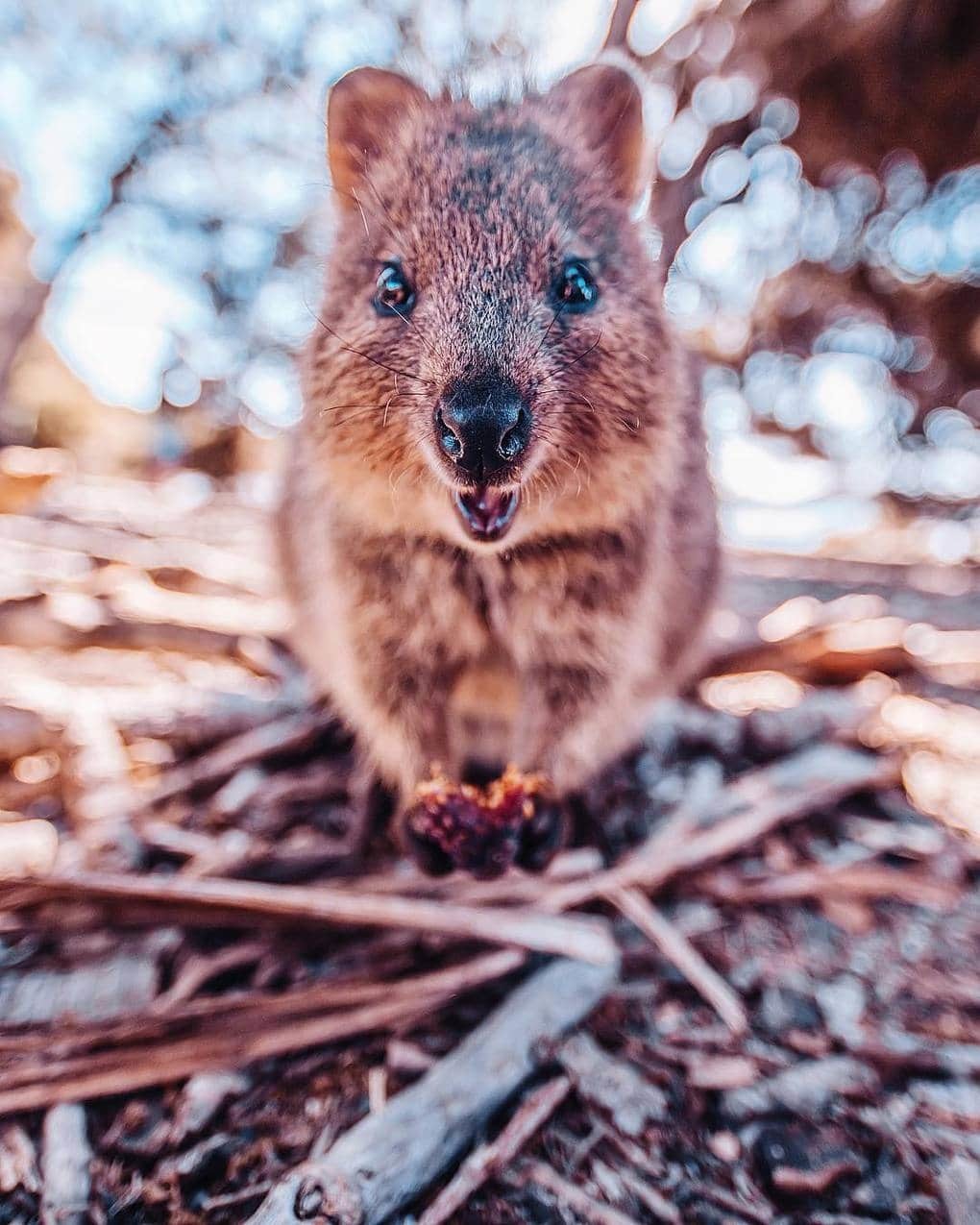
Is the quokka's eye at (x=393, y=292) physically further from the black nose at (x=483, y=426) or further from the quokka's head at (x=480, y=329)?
the black nose at (x=483, y=426)

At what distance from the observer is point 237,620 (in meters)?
4.28

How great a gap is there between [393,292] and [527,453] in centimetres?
70

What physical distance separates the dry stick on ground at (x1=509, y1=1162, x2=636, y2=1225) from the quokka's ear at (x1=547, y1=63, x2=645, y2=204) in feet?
8.94

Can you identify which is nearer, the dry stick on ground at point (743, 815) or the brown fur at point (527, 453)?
the brown fur at point (527, 453)

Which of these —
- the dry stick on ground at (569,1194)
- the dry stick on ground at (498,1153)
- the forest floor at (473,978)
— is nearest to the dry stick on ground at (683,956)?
the forest floor at (473,978)

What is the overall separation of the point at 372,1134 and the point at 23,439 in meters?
9.28

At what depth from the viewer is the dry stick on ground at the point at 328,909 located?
1894 millimetres

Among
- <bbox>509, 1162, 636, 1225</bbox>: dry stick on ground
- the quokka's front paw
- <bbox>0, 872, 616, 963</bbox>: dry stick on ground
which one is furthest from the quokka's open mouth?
<bbox>509, 1162, 636, 1225</bbox>: dry stick on ground

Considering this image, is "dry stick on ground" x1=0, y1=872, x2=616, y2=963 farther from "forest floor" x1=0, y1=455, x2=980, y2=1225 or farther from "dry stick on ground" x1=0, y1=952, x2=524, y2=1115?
"dry stick on ground" x1=0, y1=952, x2=524, y2=1115

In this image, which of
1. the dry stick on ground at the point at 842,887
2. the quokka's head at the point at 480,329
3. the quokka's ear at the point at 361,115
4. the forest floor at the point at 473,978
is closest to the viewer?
the forest floor at the point at 473,978

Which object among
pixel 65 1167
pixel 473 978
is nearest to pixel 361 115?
pixel 473 978

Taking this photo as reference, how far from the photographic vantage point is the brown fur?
195 cm

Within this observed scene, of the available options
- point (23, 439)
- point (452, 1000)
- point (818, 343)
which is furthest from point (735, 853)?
point (23, 439)

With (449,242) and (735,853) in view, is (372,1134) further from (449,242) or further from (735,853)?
(449,242)
